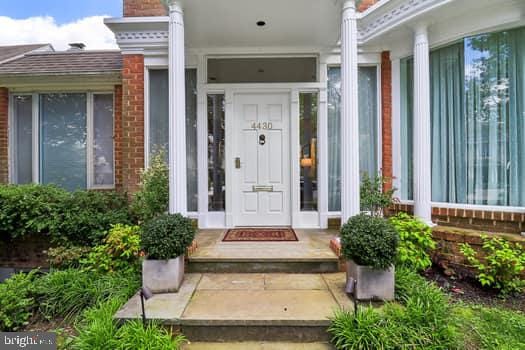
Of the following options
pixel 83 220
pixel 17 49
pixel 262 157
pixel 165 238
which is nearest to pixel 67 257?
pixel 83 220

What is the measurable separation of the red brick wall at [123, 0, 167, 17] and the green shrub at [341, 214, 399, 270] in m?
4.46

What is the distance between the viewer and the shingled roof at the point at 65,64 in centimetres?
533

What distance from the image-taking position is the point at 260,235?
15.0ft

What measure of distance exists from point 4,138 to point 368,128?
6.36 m

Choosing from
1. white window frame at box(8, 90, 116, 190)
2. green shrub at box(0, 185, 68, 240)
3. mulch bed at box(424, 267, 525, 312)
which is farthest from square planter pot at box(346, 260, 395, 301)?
white window frame at box(8, 90, 116, 190)

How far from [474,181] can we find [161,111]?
4.70m

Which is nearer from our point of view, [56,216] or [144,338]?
[144,338]

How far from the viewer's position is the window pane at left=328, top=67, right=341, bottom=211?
514cm

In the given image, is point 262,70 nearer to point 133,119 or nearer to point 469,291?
point 133,119

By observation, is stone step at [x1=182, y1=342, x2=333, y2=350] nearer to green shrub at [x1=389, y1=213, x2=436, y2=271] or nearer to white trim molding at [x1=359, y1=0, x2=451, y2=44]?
green shrub at [x1=389, y1=213, x2=436, y2=271]

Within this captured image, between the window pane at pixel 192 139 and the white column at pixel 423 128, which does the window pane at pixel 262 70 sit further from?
the white column at pixel 423 128

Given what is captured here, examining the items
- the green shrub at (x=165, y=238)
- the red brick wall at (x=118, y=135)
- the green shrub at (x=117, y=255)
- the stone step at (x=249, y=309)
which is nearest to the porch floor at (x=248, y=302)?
the stone step at (x=249, y=309)

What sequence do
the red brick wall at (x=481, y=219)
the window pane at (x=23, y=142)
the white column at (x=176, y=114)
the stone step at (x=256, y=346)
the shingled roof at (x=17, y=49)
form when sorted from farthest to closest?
the shingled roof at (x=17, y=49) < the window pane at (x=23, y=142) < the red brick wall at (x=481, y=219) < the white column at (x=176, y=114) < the stone step at (x=256, y=346)

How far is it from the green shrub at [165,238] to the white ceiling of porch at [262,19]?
2.57 metres
